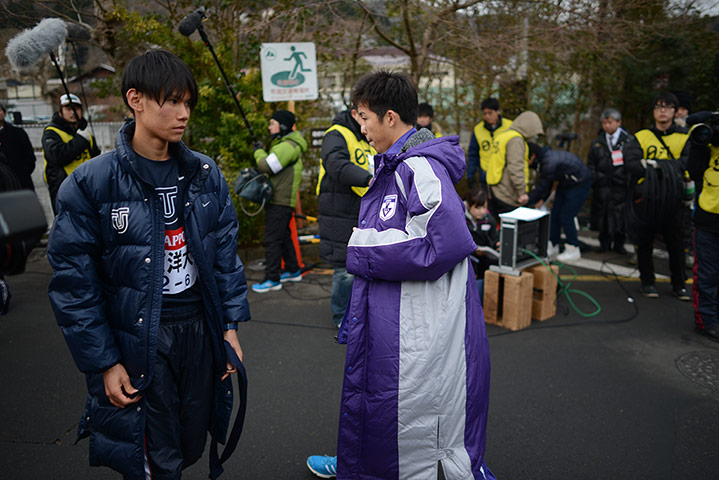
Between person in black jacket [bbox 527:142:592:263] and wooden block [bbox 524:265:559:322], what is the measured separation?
2.27m

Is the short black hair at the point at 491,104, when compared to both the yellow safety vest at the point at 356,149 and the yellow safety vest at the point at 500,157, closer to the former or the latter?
the yellow safety vest at the point at 500,157

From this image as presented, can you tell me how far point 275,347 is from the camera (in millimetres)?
4621

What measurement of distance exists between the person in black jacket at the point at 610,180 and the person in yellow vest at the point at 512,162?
1745mm

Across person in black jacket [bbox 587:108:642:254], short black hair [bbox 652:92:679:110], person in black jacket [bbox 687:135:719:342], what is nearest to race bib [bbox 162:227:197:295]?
person in black jacket [bbox 687:135:719:342]

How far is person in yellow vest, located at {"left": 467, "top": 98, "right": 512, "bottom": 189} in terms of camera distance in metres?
6.59

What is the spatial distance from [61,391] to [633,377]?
4.26 metres

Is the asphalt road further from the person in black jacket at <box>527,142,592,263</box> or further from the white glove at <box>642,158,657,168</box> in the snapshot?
the person in black jacket at <box>527,142,592,263</box>

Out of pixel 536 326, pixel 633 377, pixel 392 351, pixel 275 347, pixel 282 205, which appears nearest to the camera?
pixel 392 351

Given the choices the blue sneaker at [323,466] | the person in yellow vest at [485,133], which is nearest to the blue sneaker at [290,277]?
the person in yellow vest at [485,133]

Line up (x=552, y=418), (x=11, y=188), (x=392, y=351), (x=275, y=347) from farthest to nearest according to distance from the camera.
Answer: (x=275, y=347) < (x=552, y=418) < (x=392, y=351) < (x=11, y=188)

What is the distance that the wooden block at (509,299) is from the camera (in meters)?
4.95

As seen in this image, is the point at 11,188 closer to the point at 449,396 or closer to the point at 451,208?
the point at 451,208

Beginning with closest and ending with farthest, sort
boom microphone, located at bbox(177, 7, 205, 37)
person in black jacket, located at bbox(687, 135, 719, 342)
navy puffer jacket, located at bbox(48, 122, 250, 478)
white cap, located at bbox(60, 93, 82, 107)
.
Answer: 1. navy puffer jacket, located at bbox(48, 122, 250, 478)
2. person in black jacket, located at bbox(687, 135, 719, 342)
3. boom microphone, located at bbox(177, 7, 205, 37)
4. white cap, located at bbox(60, 93, 82, 107)

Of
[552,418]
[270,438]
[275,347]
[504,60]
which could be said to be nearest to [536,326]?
[552,418]
